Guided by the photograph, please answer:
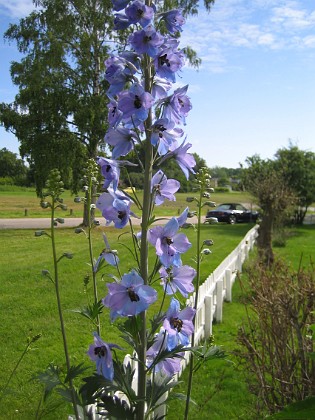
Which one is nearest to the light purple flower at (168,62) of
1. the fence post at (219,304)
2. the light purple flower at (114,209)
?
the light purple flower at (114,209)

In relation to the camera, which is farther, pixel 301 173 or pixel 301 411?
pixel 301 173

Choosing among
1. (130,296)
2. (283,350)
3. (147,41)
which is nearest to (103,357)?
(130,296)

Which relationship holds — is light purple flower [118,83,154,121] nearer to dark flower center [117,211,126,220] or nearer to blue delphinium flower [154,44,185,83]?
blue delphinium flower [154,44,185,83]

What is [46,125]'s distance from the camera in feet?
59.2

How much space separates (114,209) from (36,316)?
18.1ft

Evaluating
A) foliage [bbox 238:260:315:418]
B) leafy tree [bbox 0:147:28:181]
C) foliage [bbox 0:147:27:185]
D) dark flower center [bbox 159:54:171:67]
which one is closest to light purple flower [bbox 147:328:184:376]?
dark flower center [bbox 159:54:171:67]

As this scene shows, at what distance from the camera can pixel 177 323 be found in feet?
6.30

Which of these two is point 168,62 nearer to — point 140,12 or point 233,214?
point 140,12

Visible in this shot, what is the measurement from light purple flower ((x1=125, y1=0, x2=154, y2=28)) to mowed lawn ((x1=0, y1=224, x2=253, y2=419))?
0.94 metres

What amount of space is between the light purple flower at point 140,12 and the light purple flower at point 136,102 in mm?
272

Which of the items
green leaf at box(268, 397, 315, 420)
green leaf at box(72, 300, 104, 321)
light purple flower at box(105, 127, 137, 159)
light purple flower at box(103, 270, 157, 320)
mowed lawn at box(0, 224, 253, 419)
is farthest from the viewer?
mowed lawn at box(0, 224, 253, 419)

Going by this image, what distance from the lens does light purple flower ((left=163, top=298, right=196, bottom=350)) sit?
192 cm

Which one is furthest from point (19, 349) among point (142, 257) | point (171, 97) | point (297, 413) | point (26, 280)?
point (297, 413)

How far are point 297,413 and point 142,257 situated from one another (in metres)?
1.02
